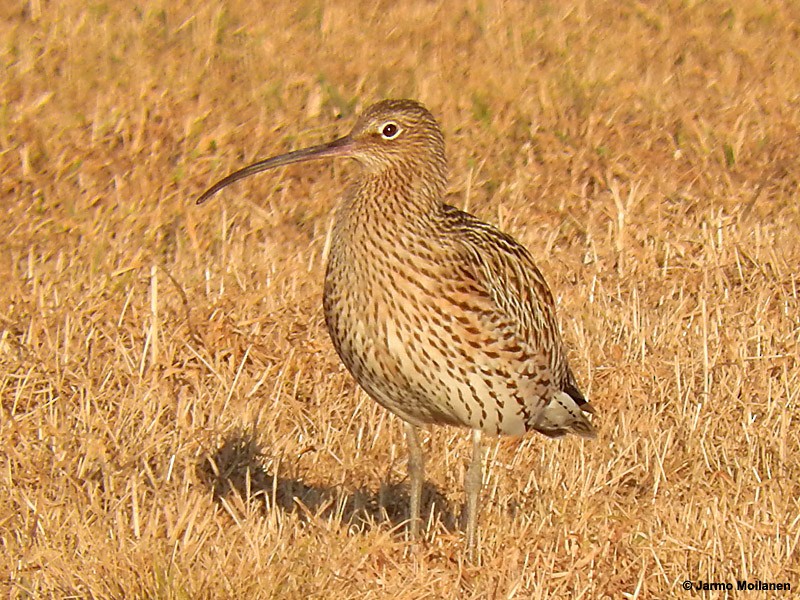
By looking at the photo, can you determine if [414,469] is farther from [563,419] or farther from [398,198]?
[398,198]

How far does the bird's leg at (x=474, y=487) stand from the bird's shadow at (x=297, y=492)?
0.25 metres

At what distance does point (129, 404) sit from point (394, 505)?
3.65 ft

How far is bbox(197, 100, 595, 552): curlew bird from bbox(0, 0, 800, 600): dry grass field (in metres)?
0.45

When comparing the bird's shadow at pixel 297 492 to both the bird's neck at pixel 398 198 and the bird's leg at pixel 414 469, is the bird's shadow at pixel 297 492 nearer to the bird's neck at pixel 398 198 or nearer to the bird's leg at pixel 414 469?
the bird's leg at pixel 414 469

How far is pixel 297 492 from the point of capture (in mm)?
6125

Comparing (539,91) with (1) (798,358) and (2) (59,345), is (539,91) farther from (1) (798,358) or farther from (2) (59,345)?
(2) (59,345)

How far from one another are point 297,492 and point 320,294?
58.4 inches

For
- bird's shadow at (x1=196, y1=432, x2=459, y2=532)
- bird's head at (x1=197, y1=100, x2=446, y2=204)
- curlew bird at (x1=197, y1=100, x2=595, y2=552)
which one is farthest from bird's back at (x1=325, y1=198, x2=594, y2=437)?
bird's shadow at (x1=196, y1=432, x2=459, y2=532)

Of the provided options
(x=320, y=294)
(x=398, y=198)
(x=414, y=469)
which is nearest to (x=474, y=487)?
(x=414, y=469)

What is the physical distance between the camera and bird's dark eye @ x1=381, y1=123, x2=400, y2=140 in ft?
18.4

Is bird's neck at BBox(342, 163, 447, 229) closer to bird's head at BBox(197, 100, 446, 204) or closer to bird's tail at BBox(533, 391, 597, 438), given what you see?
bird's head at BBox(197, 100, 446, 204)

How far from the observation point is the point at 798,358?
22.4ft

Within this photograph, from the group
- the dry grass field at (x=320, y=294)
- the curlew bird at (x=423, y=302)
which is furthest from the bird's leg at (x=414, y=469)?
the dry grass field at (x=320, y=294)

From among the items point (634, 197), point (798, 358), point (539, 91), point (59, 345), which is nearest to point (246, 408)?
point (59, 345)
